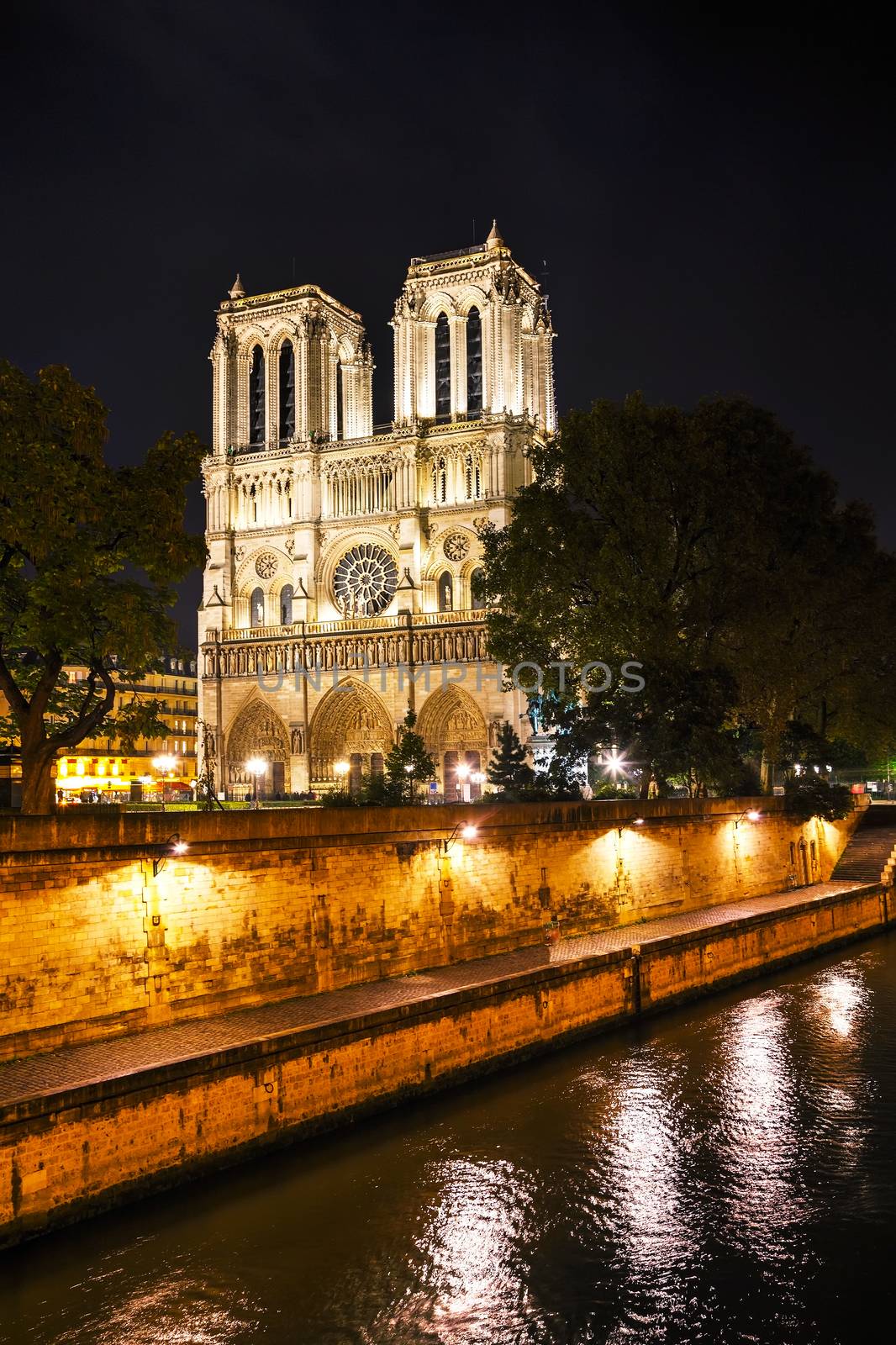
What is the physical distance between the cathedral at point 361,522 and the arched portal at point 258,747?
0.30 feet

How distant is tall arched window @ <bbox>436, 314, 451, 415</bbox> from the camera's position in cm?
5878

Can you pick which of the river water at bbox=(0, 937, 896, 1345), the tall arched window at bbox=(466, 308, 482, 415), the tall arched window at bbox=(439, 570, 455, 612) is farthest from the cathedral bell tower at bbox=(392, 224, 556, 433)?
the river water at bbox=(0, 937, 896, 1345)

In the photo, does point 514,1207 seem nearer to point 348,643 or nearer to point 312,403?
point 348,643

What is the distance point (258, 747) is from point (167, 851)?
44588 mm

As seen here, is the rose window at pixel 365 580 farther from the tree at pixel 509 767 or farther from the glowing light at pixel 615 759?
the glowing light at pixel 615 759

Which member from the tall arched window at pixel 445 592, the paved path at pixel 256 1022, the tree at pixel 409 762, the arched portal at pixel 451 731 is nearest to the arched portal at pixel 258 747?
the arched portal at pixel 451 731

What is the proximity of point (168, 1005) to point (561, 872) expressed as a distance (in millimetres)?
9641

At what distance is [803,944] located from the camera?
84.7 ft

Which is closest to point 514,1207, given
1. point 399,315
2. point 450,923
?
point 450,923

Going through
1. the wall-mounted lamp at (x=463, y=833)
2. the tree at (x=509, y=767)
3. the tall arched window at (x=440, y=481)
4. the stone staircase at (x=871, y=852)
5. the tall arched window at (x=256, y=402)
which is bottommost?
the stone staircase at (x=871, y=852)

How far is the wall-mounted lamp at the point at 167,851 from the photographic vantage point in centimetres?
1407

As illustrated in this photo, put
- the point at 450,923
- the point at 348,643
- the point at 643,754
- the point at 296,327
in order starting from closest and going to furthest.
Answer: the point at 450,923 < the point at 643,754 < the point at 348,643 < the point at 296,327

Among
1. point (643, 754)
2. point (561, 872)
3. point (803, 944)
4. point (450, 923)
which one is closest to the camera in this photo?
point (450, 923)

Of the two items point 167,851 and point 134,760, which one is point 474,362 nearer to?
point 134,760
